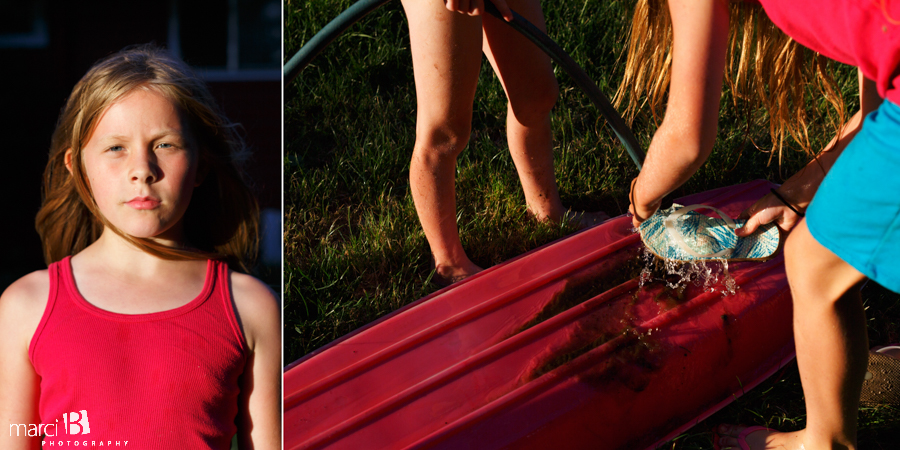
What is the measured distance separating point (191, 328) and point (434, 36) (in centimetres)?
91

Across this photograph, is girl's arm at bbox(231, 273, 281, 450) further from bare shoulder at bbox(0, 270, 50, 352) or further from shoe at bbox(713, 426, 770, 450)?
shoe at bbox(713, 426, 770, 450)

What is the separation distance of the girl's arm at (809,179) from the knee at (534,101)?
25.3 inches

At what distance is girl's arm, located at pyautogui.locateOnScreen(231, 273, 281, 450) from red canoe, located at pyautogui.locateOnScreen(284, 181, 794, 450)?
52cm

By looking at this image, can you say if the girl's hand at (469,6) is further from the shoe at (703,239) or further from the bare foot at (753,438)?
the bare foot at (753,438)

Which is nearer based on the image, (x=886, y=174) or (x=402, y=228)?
(x=886, y=174)

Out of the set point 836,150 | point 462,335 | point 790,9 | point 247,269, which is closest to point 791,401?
point 836,150

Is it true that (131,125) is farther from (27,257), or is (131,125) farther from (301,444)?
(301,444)

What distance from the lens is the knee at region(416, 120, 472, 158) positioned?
1.62 metres

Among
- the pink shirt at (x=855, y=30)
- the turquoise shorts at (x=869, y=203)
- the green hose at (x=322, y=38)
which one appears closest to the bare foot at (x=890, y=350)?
the turquoise shorts at (x=869, y=203)

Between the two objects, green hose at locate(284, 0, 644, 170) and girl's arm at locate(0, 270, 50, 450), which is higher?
green hose at locate(284, 0, 644, 170)

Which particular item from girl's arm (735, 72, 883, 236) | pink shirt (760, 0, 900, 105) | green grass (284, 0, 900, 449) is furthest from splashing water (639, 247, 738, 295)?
pink shirt (760, 0, 900, 105)

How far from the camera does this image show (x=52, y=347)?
712mm

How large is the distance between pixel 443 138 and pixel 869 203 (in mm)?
969

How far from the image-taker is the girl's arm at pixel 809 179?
147cm
